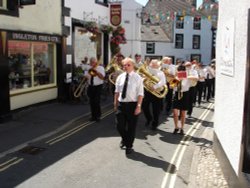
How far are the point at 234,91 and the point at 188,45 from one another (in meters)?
41.8

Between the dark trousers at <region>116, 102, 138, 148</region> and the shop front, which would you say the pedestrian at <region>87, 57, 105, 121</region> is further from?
the dark trousers at <region>116, 102, 138, 148</region>

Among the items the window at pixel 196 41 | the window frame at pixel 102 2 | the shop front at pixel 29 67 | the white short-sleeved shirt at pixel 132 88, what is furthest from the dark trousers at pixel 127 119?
the window at pixel 196 41

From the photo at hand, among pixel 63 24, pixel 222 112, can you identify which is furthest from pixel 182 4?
pixel 222 112

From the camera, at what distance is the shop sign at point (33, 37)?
33.0 feet

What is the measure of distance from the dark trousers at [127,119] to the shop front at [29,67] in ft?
14.2

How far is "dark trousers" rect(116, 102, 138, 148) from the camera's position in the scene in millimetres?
7035

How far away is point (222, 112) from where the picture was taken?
20.9ft

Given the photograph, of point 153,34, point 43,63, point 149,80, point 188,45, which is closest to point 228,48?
point 149,80

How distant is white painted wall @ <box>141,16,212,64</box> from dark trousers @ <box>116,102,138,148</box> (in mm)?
36810

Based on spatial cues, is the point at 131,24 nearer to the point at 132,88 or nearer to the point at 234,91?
the point at 132,88

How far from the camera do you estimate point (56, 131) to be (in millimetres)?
8977

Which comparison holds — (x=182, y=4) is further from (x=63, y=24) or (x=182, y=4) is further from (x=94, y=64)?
(x=94, y=64)

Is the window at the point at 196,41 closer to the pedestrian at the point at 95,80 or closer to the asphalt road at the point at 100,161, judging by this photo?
the pedestrian at the point at 95,80

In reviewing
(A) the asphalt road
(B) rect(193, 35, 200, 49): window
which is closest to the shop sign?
(A) the asphalt road
